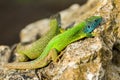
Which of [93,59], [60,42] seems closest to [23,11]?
[60,42]

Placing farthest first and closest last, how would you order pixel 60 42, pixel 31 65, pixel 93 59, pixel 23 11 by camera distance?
1. pixel 23 11
2. pixel 60 42
3. pixel 31 65
4. pixel 93 59

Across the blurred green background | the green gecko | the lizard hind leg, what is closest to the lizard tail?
the green gecko

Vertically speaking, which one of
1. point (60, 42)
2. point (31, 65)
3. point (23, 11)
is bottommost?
point (31, 65)

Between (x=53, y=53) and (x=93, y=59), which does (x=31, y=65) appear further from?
(x=93, y=59)

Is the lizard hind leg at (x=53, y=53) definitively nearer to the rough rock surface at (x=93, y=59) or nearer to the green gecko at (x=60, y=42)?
the green gecko at (x=60, y=42)

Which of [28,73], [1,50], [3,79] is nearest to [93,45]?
[28,73]

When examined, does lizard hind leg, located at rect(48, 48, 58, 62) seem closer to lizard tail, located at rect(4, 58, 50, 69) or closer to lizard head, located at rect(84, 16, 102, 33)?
lizard tail, located at rect(4, 58, 50, 69)
